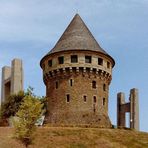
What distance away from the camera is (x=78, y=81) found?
6781 centimetres

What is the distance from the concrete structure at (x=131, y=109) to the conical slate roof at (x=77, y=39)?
8.94m

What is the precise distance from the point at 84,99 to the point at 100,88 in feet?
9.69

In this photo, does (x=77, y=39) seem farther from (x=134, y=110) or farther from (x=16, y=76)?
(x=134, y=110)

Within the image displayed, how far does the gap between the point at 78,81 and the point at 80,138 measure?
1400 centimetres

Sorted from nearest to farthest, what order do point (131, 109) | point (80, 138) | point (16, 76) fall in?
1. point (80, 138)
2. point (16, 76)
3. point (131, 109)

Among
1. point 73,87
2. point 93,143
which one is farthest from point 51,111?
point 93,143

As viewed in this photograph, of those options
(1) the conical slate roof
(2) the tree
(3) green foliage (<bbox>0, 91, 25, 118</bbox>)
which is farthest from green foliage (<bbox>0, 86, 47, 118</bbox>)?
(2) the tree

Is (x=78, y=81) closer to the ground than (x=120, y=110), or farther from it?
farther from it

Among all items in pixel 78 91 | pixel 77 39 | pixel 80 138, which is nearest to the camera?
pixel 80 138

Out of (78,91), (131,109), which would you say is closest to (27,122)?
(78,91)

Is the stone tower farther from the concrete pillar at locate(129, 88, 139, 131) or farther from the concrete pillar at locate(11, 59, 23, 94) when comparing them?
Result: the concrete pillar at locate(129, 88, 139, 131)

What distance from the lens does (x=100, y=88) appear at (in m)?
68.7

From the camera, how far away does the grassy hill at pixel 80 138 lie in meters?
51.7

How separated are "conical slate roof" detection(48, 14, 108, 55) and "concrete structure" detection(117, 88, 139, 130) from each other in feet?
29.3
